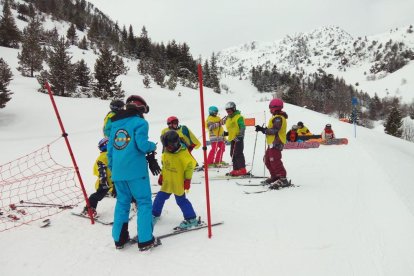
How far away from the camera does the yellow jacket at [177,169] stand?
4.64m

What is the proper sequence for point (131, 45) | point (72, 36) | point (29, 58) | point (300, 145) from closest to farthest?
point (300, 145)
point (29, 58)
point (72, 36)
point (131, 45)

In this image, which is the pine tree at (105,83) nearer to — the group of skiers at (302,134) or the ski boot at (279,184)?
the group of skiers at (302,134)

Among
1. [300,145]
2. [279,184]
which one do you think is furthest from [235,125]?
[300,145]

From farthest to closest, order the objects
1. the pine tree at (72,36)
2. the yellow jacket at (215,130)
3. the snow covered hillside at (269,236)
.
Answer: the pine tree at (72,36) → the yellow jacket at (215,130) → the snow covered hillside at (269,236)

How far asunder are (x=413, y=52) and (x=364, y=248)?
183510 mm

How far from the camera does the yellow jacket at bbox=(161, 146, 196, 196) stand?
15.2 feet

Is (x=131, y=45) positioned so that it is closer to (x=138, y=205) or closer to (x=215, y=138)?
(x=215, y=138)

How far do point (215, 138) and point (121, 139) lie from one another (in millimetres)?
5571

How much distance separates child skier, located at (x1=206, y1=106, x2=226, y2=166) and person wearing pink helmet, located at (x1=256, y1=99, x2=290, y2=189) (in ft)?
8.58

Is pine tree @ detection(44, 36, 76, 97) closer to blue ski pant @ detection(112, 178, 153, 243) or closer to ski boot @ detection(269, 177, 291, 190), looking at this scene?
ski boot @ detection(269, 177, 291, 190)

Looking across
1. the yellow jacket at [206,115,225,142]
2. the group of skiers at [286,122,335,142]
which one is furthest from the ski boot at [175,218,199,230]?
the group of skiers at [286,122,335,142]

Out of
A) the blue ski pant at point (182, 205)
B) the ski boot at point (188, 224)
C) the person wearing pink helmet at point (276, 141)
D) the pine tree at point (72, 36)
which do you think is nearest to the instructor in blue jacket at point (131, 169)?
the ski boot at point (188, 224)

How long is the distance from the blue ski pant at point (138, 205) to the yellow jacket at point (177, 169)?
1.90 ft

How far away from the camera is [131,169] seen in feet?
13.2
